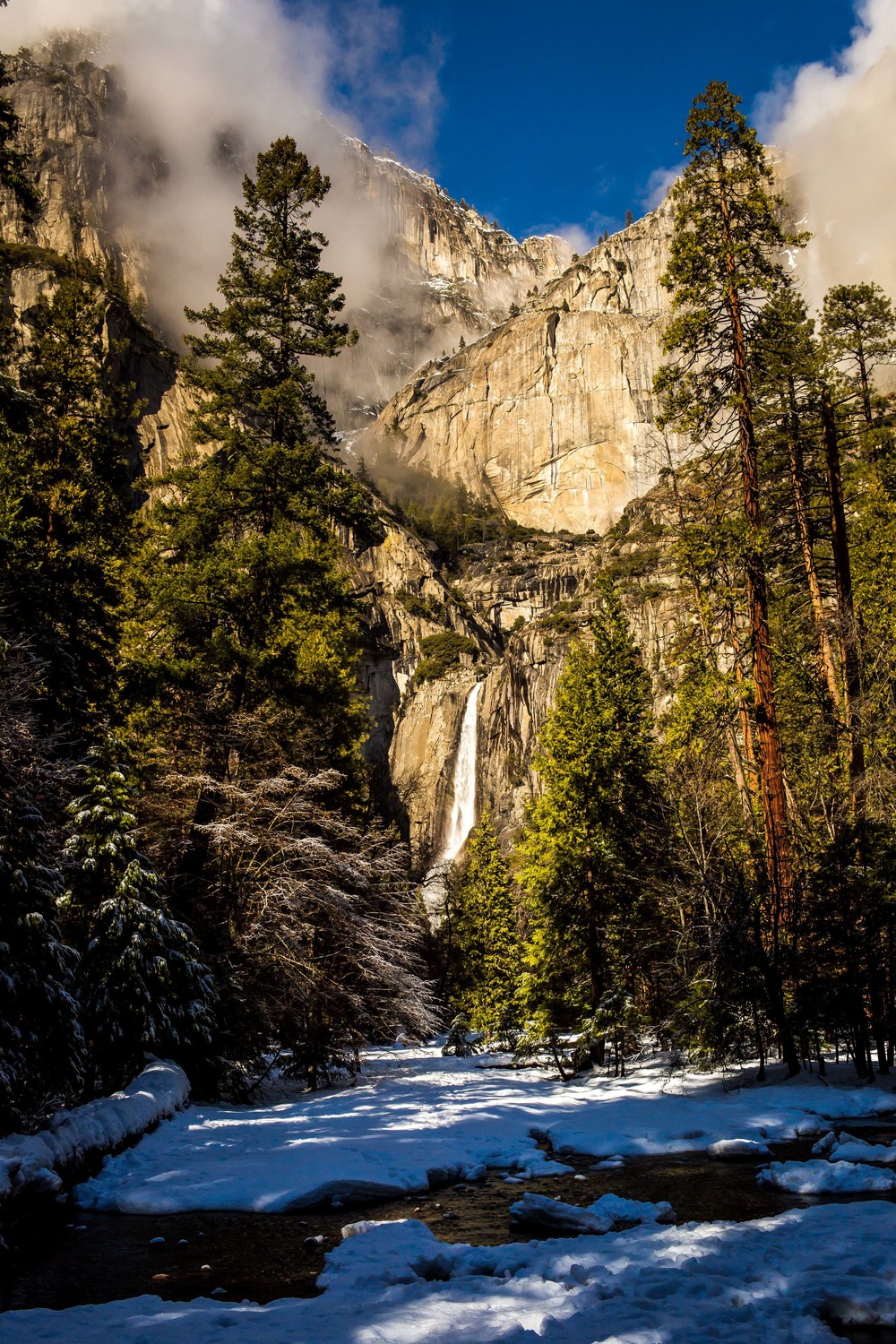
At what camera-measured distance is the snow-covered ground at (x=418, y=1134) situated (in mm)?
6730

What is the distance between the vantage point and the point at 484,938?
29672mm

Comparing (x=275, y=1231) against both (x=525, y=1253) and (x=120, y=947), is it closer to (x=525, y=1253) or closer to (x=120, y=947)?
(x=525, y=1253)

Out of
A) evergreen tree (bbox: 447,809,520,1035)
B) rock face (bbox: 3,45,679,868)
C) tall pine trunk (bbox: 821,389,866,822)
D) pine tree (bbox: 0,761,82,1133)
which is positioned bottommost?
evergreen tree (bbox: 447,809,520,1035)

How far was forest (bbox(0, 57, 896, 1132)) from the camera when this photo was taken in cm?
988

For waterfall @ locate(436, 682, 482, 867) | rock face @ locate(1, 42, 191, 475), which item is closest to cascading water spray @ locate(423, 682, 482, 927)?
waterfall @ locate(436, 682, 482, 867)

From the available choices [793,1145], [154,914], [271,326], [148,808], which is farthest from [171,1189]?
[271,326]

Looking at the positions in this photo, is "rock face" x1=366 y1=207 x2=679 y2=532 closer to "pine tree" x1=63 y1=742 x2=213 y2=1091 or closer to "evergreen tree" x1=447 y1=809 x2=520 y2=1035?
"evergreen tree" x1=447 y1=809 x2=520 y2=1035

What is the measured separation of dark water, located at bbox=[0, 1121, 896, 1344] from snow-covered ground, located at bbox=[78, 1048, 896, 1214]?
249 mm

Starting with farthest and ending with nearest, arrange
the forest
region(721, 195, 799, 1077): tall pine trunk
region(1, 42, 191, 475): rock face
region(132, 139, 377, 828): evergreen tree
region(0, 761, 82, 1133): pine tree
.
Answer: region(1, 42, 191, 475): rock face < region(132, 139, 377, 828): evergreen tree < region(721, 195, 799, 1077): tall pine trunk < the forest < region(0, 761, 82, 1133): pine tree

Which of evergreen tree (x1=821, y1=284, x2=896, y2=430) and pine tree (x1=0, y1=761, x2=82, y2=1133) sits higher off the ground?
evergreen tree (x1=821, y1=284, x2=896, y2=430)

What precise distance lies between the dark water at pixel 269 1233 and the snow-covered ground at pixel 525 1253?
242 mm

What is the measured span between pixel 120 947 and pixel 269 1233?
4.85m

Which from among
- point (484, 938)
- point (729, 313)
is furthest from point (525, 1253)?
point (484, 938)

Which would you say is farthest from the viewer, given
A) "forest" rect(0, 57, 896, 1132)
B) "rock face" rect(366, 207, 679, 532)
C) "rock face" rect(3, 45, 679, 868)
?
"rock face" rect(366, 207, 679, 532)
